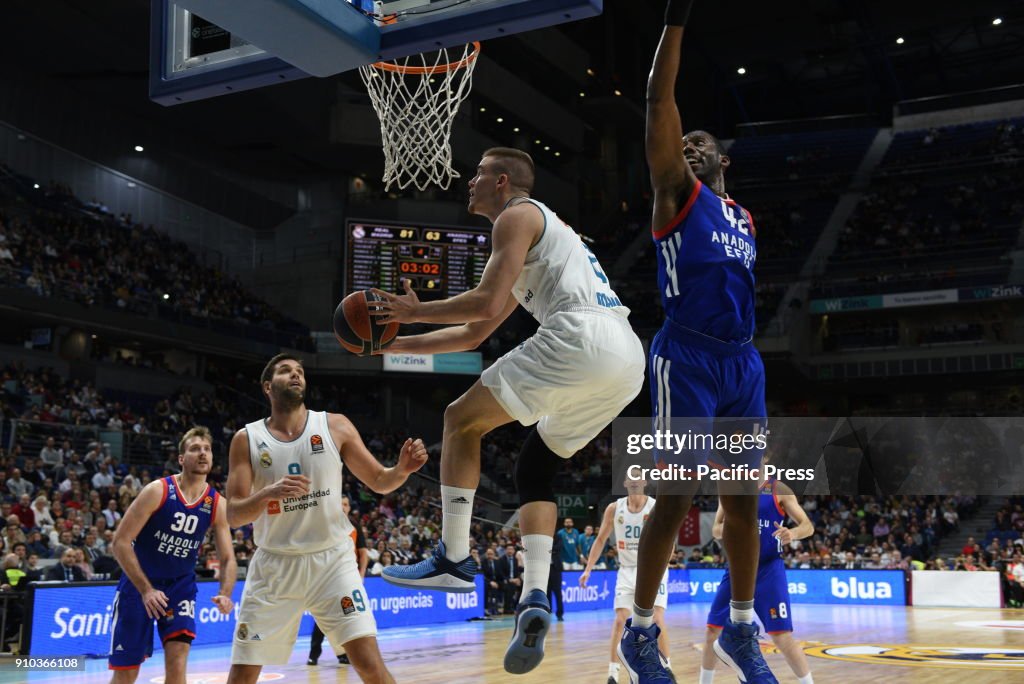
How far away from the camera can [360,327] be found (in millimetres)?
3818

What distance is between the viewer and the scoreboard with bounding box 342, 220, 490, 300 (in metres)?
24.7

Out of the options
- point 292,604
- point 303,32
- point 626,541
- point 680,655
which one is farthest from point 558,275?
point 680,655

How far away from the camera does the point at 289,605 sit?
5562mm

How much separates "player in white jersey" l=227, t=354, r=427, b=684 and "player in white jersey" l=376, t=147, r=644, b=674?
122 cm

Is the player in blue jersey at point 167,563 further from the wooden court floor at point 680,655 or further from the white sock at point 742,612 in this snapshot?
the white sock at point 742,612

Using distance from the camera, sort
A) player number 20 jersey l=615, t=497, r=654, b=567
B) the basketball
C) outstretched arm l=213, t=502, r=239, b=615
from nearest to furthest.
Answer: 1. the basketball
2. outstretched arm l=213, t=502, r=239, b=615
3. player number 20 jersey l=615, t=497, r=654, b=567

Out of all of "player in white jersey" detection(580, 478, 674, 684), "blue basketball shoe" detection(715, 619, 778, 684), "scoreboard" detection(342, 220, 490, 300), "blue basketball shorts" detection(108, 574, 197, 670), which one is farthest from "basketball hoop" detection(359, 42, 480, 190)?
"scoreboard" detection(342, 220, 490, 300)

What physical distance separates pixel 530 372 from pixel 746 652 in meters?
1.43

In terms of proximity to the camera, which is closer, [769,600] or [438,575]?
[438,575]

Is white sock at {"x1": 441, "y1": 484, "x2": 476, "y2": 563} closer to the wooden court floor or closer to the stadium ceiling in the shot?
the wooden court floor

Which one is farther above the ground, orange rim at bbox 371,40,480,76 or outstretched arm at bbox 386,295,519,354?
orange rim at bbox 371,40,480,76

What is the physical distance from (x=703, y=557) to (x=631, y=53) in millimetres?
21314

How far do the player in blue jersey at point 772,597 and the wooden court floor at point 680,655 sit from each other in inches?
90.1

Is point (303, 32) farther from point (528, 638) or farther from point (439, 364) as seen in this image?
point (439, 364)
